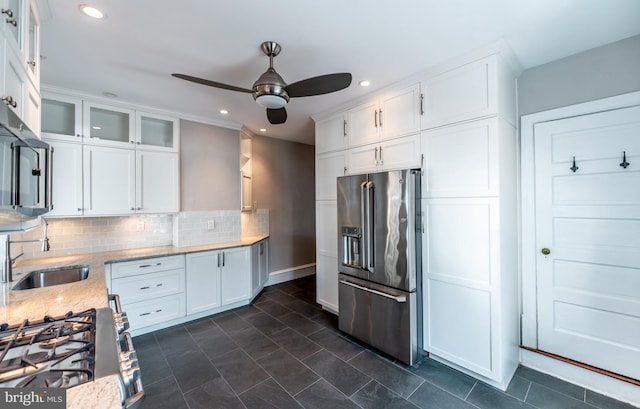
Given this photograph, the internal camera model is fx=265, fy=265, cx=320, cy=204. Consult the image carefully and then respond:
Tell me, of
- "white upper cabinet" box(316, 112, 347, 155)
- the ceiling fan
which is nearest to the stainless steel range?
the ceiling fan

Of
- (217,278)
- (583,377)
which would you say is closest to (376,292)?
(583,377)

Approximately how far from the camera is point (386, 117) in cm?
272

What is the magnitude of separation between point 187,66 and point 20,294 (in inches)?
79.3

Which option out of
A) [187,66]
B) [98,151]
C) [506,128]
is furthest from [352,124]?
[98,151]

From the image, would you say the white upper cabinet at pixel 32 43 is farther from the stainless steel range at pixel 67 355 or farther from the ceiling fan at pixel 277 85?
the stainless steel range at pixel 67 355

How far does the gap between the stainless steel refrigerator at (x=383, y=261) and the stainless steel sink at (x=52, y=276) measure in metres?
2.47

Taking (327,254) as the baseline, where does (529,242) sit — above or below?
above

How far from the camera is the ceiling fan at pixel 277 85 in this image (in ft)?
6.18

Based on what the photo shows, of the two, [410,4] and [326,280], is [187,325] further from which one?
[410,4]

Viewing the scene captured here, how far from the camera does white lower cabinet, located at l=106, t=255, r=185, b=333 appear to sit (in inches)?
111

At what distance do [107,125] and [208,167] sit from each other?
3.82 feet

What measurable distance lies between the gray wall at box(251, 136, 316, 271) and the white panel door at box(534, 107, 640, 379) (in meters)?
3.69

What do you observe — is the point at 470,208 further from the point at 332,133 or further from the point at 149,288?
the point at 149,288

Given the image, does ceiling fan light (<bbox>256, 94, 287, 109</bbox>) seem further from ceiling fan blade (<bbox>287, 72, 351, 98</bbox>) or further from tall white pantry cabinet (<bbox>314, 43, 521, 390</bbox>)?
tall white pantry cabinet (<bbox>314, 43, 521, 390</bbox>)
